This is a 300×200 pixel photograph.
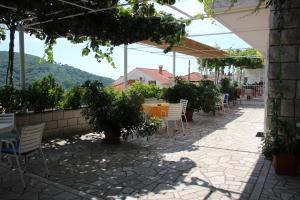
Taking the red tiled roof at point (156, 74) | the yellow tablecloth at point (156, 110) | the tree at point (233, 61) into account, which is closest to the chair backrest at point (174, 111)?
the yellow tablecloth at point (156, 110)

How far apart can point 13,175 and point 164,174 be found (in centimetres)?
243

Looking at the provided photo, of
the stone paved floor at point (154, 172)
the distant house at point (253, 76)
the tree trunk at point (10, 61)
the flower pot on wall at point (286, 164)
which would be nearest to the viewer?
the stone paved floor at point (154, 172)

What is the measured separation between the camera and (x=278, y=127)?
201 inches

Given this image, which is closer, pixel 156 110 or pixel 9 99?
pixel 9 99

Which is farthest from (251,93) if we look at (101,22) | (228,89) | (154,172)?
(154,172)

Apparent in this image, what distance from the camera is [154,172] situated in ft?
16.5

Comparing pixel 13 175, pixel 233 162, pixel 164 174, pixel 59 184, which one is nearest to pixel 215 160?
pixel 233 162

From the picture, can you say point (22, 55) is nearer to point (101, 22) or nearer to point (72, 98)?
point (72, 98)

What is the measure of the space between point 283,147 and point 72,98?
18.2ft

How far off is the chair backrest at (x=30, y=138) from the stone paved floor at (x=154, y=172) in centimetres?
55

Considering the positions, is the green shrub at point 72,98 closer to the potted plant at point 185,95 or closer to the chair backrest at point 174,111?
the chair backrest at point 174,111

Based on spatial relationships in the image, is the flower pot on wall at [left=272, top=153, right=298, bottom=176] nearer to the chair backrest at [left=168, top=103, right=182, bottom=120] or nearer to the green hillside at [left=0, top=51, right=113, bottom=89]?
the chair backrest at [left=168, top=103, right=182, bottom=120]

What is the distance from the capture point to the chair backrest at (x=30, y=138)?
416 centimetres

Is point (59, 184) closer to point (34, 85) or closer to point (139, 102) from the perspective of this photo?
point (139, 102)
